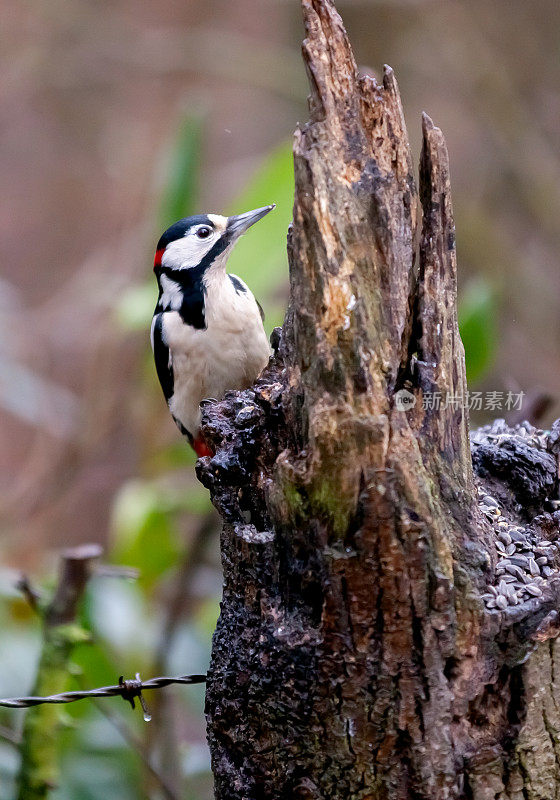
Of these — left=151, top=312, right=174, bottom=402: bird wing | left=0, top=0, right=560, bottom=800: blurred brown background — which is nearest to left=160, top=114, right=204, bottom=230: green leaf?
left=0, top=0, right=560, bottom=800: blurred brown background

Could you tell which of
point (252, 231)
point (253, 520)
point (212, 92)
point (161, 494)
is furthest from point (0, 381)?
point (212, 92)

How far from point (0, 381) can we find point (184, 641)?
62.5 inches

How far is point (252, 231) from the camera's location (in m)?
3.45

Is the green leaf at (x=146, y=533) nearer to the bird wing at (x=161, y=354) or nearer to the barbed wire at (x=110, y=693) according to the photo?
the bird wing at (x=161, y=354)

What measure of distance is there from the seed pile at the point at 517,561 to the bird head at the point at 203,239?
4.21ft

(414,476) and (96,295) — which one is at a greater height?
(96,295)

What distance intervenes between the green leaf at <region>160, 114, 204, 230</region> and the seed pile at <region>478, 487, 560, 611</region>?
2.25 m

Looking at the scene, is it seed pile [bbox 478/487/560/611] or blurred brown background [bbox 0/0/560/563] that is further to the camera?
blurred brown background [bbox 0/0/560/563]

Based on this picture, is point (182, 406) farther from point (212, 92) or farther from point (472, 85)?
point (212, 92)

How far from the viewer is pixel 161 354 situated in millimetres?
2891

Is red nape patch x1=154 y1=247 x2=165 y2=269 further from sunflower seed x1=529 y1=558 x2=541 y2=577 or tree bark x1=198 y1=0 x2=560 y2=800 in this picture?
sunflower seed x1=529 y1=558 x2=541 y2=577

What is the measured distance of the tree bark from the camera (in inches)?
58.1

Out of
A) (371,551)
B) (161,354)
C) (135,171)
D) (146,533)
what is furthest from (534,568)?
(135,171)

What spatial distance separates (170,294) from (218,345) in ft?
0.87
